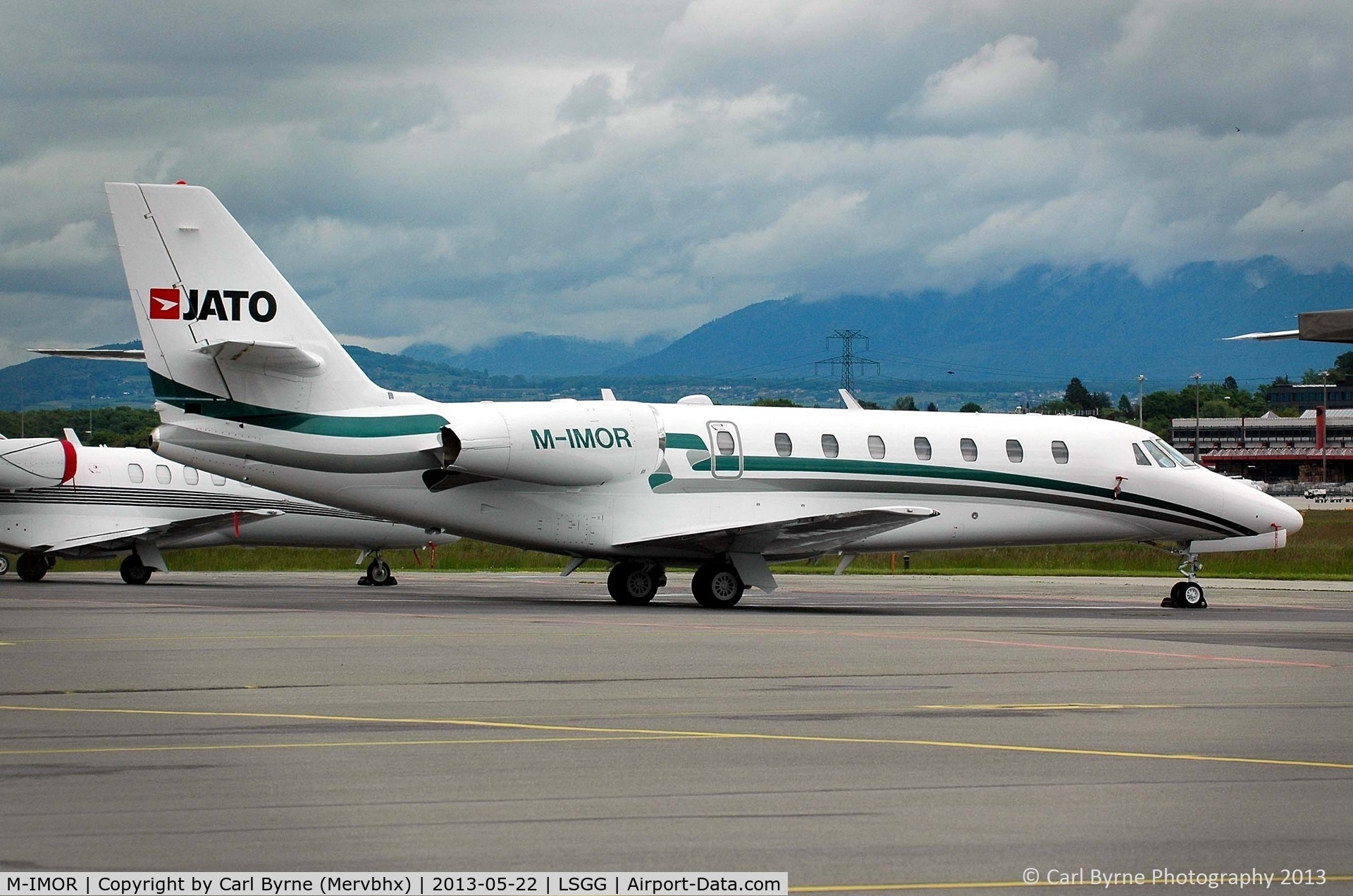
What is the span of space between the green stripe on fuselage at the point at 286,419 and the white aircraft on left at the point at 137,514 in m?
12.3

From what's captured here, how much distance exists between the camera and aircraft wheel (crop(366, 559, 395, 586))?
3759 cm

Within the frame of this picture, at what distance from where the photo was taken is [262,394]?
25.5 meters

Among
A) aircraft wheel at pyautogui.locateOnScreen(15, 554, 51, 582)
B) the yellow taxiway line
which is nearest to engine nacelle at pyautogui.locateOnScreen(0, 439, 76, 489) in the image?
aircraft wheel at pyautogui.locateOnScreen(15, 554, 51, 582)

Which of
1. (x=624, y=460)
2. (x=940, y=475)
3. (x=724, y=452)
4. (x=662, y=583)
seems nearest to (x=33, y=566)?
(x=662, y=583)

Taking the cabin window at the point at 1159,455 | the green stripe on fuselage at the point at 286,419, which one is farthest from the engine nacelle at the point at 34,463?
the cabin window at the point at 1159,455

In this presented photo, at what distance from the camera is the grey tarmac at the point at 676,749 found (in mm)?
7852

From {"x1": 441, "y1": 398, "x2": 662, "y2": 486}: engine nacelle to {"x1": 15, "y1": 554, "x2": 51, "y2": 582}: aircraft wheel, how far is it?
57.6 feet

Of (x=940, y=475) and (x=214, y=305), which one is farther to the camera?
(x=940, y=475)

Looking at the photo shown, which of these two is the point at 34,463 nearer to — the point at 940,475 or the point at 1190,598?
the point at 940,475

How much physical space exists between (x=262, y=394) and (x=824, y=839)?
19104mm

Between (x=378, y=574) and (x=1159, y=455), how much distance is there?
17620 mm

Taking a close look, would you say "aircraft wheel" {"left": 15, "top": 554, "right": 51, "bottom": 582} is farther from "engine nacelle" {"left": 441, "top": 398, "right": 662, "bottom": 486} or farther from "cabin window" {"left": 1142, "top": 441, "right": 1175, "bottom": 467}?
"cabin window" {"left": 1142, "top": 441, "right": 1175, "bottom": 467}

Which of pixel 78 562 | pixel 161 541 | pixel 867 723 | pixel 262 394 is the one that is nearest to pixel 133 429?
pixel 78 562

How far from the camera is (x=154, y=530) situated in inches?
1522
